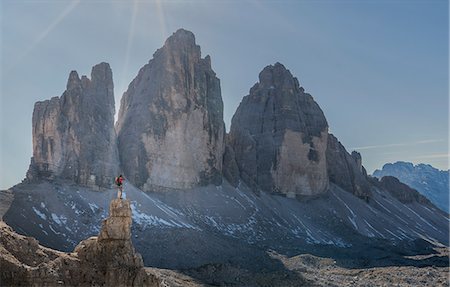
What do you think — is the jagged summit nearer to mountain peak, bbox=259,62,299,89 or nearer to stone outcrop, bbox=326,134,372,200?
mountain peak, bbox=259,62,299,89

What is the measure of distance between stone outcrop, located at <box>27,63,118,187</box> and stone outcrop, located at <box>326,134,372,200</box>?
8283 cm

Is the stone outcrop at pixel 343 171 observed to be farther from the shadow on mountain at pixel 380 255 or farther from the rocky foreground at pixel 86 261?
the rocky foreground at pixel 86 261

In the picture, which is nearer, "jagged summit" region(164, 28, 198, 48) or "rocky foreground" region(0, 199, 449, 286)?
"rocky foreground" region(0, 199, 449, 286)

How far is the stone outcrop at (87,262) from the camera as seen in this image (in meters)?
17.8

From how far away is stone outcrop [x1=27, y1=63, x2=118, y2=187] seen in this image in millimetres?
90188

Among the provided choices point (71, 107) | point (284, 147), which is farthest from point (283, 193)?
point (71, 107)

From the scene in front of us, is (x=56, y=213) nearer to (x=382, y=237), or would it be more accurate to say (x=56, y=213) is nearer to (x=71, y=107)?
(x=71, y=107)

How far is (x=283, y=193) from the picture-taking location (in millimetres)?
139875

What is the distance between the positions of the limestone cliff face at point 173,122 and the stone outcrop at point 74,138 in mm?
7210

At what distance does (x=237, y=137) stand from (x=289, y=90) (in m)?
22.5

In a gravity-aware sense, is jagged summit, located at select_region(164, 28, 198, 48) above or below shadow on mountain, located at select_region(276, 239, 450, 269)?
above

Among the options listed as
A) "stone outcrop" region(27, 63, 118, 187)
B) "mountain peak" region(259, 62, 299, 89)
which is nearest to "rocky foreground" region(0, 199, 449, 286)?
"stone outcrop" region(27, 63, 118, 187)

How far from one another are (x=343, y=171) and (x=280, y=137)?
30.2m

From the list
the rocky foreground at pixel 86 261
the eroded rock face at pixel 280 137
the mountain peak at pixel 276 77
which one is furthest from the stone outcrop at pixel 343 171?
the rocky foreground at pixel 86 261
